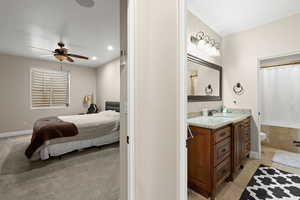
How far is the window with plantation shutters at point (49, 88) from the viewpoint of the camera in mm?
4680

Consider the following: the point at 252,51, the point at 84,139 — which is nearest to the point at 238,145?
the point at 252,51

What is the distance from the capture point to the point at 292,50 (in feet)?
7.63

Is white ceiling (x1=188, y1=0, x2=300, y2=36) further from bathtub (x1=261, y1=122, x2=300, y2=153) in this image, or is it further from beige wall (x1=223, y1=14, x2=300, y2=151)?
bathtub (x1=261, y1=122, x2=300, y2=153)

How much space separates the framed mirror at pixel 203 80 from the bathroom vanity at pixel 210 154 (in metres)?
0.69

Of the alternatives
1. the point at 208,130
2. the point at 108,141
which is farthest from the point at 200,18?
the point at 108,141

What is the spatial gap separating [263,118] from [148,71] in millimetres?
3778

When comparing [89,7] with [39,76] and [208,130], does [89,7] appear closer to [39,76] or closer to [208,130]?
[208,130]

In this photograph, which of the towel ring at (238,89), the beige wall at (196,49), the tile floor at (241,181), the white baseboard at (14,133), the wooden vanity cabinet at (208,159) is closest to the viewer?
the wooden vanity cabinet at (208,159)

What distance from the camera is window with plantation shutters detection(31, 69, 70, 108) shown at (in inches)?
184

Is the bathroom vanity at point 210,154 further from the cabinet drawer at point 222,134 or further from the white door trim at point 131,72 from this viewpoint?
the white door trim at point 131,72

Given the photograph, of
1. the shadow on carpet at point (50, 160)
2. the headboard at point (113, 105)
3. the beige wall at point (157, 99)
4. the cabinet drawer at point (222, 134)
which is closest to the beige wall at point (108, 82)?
the headboard at point (113, 105)

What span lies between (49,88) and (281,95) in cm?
704

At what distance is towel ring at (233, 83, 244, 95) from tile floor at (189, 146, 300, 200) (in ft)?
4.40

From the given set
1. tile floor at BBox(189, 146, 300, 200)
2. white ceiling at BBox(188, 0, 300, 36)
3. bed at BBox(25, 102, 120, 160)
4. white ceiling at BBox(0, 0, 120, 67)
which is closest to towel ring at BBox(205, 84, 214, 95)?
white ceiling at BBox(188, 0, 300, 36)
